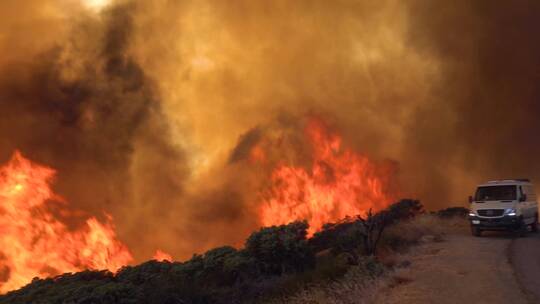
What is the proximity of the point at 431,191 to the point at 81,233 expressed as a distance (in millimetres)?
37250

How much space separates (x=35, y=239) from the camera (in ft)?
109

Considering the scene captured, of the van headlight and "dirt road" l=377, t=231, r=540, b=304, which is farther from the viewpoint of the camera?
the van headlight

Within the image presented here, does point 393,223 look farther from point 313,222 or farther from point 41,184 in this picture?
point 41,184

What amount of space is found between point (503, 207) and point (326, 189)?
2129cm

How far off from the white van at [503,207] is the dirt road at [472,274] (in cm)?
108

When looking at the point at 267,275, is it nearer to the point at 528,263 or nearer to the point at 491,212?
the point at 528,263

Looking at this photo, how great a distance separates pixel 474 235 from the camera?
23.3m

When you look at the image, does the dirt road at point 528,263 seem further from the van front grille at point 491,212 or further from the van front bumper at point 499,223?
the van front grille at point 491,212

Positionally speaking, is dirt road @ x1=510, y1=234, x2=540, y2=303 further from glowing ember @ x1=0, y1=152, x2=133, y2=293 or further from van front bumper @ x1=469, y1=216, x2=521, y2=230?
glowing ember @ x1=0, y1=152, x2=133, y2=293

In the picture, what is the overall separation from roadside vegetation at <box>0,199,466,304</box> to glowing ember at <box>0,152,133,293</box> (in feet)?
38.4

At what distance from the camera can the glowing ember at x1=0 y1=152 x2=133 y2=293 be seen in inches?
1262

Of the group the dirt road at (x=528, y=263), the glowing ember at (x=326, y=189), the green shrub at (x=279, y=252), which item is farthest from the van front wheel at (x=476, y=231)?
the glowing ember at (x=326, y=189)

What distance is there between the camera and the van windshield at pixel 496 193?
73.4 feet

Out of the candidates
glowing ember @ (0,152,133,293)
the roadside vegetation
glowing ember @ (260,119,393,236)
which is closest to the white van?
the roadside vegetation
